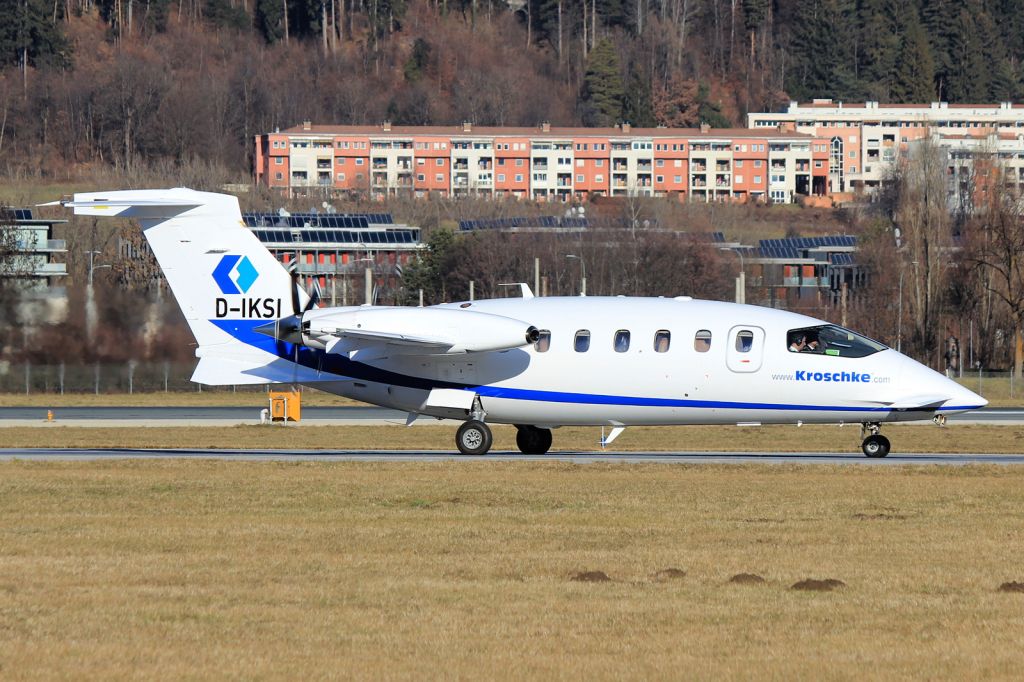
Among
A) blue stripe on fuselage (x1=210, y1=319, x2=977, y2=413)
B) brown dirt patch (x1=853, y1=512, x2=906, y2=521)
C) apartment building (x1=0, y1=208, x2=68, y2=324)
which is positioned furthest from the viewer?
apartment building (x1=0, y1=208, x2=68, y2=324)

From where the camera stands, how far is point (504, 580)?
17.9 metres

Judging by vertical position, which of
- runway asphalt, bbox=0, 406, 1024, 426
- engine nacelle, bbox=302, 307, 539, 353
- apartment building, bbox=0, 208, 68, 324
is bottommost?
runway asphalt, bbox=0, 406, 1024, 426

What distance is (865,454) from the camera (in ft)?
119

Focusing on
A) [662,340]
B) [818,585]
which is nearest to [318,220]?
[662,340]

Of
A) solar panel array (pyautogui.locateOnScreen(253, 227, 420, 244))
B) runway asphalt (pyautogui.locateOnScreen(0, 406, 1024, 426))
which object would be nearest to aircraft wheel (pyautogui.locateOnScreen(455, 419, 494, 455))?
runway asphalt (pyautogui.locateOnScreen(0, 406, 1024, 426))

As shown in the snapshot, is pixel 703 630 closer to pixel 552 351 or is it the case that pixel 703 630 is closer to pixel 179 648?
Answer: pixel 179 648

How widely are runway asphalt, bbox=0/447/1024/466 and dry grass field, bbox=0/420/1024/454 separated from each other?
149 inches

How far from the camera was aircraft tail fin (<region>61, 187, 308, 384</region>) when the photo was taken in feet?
118

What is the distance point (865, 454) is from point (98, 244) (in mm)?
101038

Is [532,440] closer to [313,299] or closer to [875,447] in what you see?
[313,299]

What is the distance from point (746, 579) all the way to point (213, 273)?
20.6 m

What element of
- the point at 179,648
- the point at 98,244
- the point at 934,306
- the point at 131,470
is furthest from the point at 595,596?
the point at 98,244

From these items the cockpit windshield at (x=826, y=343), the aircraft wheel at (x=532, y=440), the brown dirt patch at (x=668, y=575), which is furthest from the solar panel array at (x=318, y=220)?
the brown dirt patch at (x=668, y=575)

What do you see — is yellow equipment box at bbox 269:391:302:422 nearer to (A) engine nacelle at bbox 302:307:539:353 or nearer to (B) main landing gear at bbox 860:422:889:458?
(A) engine nacelle at bbox 302:307:539:353
